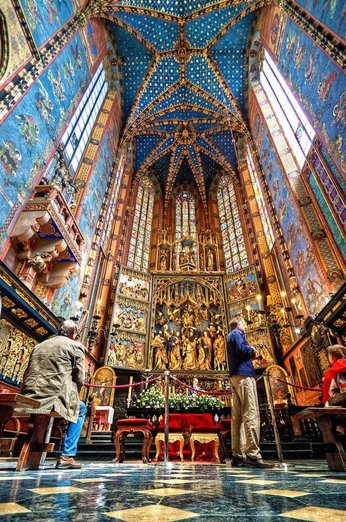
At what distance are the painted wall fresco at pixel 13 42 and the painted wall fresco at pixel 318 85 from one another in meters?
8.06

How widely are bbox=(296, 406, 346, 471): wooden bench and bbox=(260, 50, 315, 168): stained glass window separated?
8989mm

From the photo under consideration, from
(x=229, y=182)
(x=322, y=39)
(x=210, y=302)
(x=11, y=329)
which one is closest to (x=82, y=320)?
(x=11, y=329)

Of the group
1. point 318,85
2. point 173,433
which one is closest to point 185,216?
point 318,85

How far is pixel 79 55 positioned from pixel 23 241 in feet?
28.5

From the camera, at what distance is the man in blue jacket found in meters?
3.23

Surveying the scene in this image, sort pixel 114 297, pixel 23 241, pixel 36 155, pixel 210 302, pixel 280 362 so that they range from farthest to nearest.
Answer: pixel 210 302, pixel 114 297, pixel 280 362, pixel 36 155, pixel 23 241

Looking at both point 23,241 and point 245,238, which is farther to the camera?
point 245,238

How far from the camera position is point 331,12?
7758 mm

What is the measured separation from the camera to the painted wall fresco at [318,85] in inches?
301

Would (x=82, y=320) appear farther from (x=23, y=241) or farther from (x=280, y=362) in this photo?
(x=280, y=362)

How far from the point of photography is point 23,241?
6832 mm

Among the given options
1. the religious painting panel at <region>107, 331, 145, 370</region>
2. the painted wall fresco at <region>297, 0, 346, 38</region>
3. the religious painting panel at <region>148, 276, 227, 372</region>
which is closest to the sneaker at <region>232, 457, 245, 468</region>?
the religious painting panel at <region>107, 331, 145, 370</region>

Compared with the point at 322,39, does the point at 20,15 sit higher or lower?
lower

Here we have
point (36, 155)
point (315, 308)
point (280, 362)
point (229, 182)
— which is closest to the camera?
point (36, 155)
